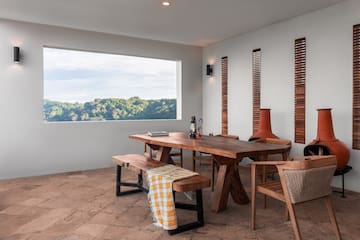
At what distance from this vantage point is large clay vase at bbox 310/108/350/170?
355cm

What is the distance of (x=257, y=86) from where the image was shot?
5230 millimetres

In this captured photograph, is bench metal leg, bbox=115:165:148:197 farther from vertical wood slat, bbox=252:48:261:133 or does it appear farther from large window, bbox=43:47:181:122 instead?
vertical wood slat, bbox=252:48:261:133

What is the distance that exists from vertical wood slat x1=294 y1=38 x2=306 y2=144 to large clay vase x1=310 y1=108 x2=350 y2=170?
69 centimetres

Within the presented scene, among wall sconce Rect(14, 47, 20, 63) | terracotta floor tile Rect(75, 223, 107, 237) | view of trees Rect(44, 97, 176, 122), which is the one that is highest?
wall sconce Rect(14, 47, 20, 63)

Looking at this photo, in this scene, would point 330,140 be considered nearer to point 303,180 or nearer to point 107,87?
point 303,180

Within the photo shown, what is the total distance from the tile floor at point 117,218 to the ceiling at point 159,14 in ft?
8.42

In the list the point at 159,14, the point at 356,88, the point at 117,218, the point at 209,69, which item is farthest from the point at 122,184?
the point at 209,69

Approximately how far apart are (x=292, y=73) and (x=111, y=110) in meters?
3.43

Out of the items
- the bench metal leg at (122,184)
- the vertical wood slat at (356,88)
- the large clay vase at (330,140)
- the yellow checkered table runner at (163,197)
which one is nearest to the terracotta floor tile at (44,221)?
the bench metal leg at (122,184)

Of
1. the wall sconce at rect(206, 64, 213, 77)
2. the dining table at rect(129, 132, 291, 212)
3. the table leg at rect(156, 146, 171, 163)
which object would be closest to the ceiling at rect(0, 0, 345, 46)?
the wall sconce at rect(206, 64, 213, 77)

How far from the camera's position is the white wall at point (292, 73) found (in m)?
3.87

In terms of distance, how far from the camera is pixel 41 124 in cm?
490

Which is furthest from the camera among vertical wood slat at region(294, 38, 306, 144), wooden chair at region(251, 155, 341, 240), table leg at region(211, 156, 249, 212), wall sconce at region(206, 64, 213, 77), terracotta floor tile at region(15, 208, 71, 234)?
wall sconce at region(206, 64, 213, 77)

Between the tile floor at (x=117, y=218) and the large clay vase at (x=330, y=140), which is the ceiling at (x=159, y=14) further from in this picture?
the tile floor at (x=117, y=218)
